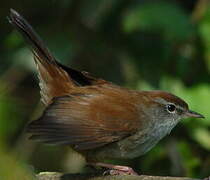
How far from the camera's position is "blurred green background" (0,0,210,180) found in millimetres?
5594

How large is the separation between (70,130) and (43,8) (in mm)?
3183

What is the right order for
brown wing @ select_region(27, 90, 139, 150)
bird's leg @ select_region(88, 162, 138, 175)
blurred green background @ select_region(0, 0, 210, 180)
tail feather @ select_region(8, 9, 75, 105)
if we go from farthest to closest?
blurred green background @ select_region(0, 0, 210, 180) < tail feather @ select_region(8, 9, 75, 105) < bird's leg @ select_region(88, 162, 138, 175) < brown wing @ select_region(27, 90, 139, 150)

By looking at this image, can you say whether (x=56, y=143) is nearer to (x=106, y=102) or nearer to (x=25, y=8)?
(x=106, y=102)

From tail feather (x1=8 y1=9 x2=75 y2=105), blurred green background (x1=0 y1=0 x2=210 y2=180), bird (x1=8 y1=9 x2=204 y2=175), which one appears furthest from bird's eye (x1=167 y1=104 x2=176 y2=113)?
blurred green background (x1=0 y1=0 x2=210 y2=180)

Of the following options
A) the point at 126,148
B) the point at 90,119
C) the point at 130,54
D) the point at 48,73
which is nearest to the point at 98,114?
the point at 90,119

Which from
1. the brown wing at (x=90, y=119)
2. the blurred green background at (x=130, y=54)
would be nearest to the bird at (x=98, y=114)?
the brown wing at (x=90, y=119)

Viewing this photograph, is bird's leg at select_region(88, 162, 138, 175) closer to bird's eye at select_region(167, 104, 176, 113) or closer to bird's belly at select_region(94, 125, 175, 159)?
bird's belly at select_region(94, 125, 175, 159)

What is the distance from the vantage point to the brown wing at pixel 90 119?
317cm

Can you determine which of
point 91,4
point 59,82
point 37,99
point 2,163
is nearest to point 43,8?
point 91,4

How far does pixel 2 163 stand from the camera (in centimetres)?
78

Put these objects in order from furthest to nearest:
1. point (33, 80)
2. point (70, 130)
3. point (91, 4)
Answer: point (33, 80) < point (91, 4) < point (70, 130)

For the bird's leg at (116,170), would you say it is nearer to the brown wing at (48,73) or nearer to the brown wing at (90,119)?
the brown wing at (90,119)

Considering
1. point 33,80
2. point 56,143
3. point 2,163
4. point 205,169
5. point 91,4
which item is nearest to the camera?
point 2,163

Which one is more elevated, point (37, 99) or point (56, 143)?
point (56, 143)
